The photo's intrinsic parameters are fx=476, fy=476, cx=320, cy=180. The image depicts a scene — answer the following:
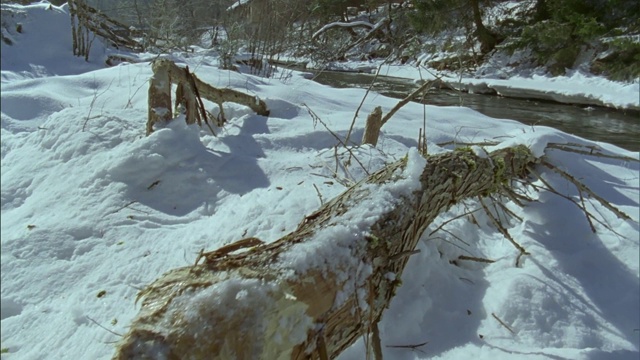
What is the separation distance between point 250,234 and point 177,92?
1.62m

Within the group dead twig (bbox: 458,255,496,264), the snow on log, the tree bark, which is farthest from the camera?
the tree bark

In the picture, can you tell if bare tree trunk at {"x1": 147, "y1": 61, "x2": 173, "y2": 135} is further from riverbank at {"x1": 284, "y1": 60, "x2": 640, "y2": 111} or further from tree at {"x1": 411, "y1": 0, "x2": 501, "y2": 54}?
riverbank at {"x1": 284, "y1": 60, "x2": 640, "y2": 111}

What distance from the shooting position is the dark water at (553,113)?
6.13 m

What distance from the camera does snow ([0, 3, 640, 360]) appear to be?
1667mm

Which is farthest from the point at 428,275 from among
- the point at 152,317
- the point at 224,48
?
the point at 224,48

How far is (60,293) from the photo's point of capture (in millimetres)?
1786

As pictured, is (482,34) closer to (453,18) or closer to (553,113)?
(453,18)

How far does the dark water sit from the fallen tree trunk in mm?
4096

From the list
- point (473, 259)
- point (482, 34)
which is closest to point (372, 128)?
point (473, 259)

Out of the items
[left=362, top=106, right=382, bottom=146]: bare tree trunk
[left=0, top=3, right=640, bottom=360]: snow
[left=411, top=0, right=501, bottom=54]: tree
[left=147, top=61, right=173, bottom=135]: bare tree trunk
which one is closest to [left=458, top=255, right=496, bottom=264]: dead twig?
[left=0, top=3, right=640, bottom=360]: snow

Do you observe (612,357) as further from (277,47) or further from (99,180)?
(277,47)

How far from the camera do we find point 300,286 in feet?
3.94

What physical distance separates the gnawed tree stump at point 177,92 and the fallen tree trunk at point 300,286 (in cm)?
187

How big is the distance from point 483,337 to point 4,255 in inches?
73.5
